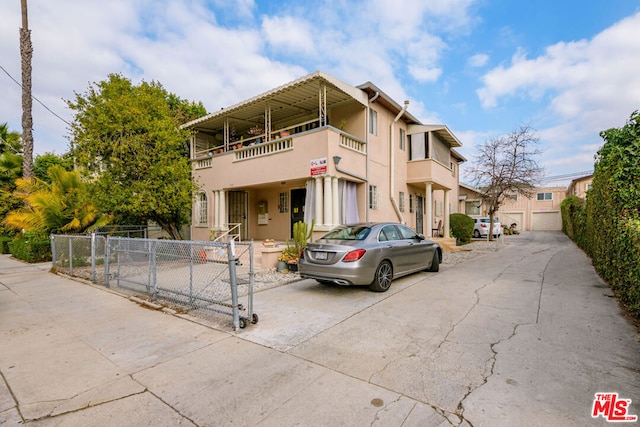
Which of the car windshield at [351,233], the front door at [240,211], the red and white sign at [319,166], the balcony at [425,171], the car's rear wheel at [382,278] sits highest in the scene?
the balcony at [425,171]

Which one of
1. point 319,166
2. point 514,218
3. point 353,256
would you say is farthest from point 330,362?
point 514,218

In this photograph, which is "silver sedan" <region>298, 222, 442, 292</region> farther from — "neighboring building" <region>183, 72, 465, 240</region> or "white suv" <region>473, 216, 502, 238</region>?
"white suv" <region>473, 216, 502, 238</region>

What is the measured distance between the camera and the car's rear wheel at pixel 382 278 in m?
6.31

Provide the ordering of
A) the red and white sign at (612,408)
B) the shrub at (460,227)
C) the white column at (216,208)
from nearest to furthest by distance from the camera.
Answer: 1. the red and white sign at (612,408)
2. the white column at (216,208)
3. the shrub at (460,227)

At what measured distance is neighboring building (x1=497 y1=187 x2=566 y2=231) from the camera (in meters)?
34.3

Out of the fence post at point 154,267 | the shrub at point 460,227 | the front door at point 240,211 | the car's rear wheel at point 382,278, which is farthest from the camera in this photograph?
the shrub at point 460,227

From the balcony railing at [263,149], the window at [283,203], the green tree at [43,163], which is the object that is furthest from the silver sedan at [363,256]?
the green tree at [43,163]

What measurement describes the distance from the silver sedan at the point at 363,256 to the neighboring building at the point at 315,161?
125 inches

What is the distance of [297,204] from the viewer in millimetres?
13148

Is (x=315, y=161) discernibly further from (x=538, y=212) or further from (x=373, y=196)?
(x=538, y=212)

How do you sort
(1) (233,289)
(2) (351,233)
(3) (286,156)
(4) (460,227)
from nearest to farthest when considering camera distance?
(1) (233,289) < (2) (351,233) < (3) (286,156) < (4) (460,227)

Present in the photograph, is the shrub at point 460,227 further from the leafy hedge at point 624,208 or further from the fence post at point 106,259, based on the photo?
the fence post at point 106,259

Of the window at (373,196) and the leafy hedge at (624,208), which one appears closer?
the leafy hedge at (624,208)

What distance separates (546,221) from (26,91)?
44.6 metres
